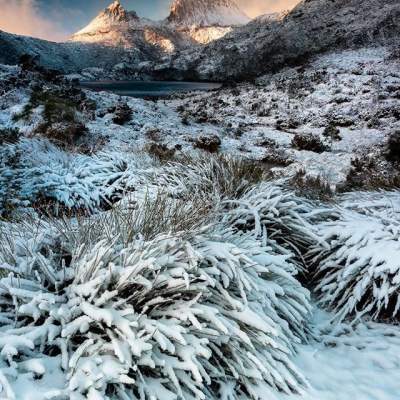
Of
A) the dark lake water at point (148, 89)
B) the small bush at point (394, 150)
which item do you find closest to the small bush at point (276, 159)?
the small bush at point (394, 150)

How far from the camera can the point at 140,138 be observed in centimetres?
973

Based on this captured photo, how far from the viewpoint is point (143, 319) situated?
1912 millimetres

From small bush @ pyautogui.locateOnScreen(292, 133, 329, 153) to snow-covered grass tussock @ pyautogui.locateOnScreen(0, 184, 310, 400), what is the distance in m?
7.96

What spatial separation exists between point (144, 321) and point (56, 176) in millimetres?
3744

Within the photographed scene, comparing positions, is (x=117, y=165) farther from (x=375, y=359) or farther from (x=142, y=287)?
(x=375, y=359)

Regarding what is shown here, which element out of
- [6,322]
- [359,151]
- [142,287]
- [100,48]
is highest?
[100,48]

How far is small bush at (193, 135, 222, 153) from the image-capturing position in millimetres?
9055

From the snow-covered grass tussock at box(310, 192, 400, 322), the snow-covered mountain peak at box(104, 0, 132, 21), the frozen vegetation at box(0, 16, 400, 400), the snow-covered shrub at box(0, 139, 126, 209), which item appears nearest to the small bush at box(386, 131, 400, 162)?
the frozen vegetation at box(0, 16, 400, 400)

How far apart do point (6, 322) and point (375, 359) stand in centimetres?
220

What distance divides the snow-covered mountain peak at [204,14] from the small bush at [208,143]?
5154 inches

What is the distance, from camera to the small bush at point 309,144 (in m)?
9.90

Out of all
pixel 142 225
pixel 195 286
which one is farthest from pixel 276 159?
pixel 195 286

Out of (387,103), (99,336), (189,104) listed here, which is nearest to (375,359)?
(99,336)

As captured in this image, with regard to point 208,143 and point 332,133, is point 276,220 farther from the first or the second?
point 332,133
